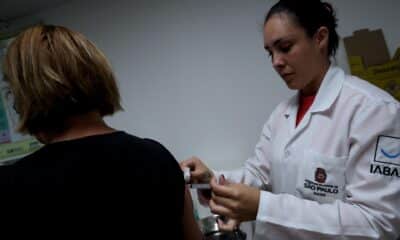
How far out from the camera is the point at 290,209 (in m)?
0.89

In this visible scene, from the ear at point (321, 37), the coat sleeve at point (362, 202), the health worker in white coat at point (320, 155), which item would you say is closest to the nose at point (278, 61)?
the health worker in white coat at point (320, 155)

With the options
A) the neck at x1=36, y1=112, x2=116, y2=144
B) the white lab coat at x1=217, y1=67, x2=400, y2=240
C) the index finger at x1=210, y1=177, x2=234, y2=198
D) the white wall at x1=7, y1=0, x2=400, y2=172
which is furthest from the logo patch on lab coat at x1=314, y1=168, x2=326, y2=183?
the white wall at x1=7, y1=0, x2=400, y2=172

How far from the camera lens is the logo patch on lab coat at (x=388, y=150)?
85 cm

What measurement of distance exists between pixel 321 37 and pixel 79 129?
0.81m

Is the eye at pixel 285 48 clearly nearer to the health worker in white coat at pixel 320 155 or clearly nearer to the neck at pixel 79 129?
the health worker in white coat at pixel 320 155

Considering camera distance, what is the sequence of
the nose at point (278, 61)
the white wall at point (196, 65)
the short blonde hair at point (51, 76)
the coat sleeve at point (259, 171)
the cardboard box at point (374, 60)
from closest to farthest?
the short blonde hair at point (51, 76) < the nose at point (278, 61) < the coat sleeve at point (259, 171) < the cardboard box at point (374, 60) < the white wall at point (196, 65)

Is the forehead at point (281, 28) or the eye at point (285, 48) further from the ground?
the forehead at point (281, 28)

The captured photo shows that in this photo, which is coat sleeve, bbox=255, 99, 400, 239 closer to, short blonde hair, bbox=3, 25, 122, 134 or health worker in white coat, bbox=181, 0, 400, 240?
health worker in white coat, bbox=181, 0, 400, 240

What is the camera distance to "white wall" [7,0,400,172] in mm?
1679

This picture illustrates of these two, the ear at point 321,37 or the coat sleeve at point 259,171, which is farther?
the coat sleeve at point 259,171

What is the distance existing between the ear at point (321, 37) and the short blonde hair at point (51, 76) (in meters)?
0.71

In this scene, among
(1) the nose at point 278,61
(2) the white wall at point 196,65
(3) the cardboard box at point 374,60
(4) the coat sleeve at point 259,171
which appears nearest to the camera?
(1) the nose at point 278,61

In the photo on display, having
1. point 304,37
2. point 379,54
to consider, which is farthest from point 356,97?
point 379,54

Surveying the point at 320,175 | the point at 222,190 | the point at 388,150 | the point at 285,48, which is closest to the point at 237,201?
the point at 222,190
